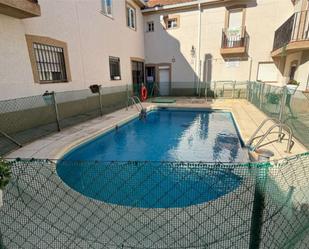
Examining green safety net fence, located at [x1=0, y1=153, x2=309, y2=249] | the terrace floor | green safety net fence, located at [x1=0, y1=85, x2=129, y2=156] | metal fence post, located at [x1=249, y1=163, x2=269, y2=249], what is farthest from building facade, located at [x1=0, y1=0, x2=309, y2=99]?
metal fence post, located at [x1=249, y1=163, x2=269, y2=249]

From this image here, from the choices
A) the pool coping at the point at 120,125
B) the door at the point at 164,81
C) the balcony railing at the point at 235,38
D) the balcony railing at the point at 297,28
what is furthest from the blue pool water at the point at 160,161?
the balcony railing at the point at 235,38

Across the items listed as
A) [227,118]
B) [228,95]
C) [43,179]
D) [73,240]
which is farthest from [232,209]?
[228,95]

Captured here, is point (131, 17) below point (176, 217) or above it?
above

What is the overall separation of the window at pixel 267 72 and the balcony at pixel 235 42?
135 centimetres

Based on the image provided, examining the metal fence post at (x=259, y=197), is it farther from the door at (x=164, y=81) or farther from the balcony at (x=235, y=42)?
the door at (x=164, y=81)

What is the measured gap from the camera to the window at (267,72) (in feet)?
40.3

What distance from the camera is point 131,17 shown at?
12703 mm

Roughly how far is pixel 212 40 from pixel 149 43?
4.54 m

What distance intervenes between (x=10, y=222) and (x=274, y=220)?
286cm

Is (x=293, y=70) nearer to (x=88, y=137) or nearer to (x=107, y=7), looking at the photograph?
(x=107, y=7)

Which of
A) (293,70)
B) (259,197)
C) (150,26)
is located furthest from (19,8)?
(293,70)

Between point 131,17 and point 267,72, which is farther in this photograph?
point 131,17

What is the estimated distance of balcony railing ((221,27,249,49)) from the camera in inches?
480

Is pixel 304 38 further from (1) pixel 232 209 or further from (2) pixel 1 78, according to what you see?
(2) pixel 1 78
